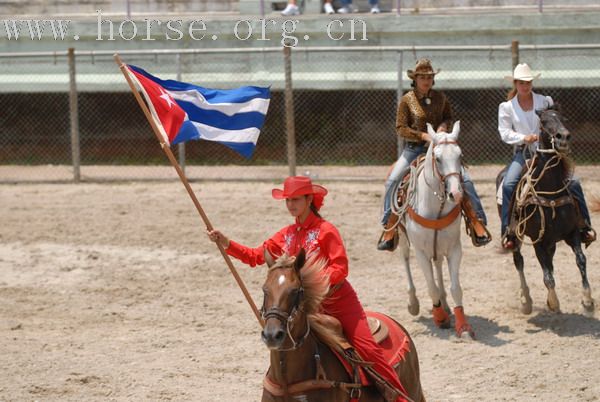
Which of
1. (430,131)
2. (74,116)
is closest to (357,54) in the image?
(74,116)

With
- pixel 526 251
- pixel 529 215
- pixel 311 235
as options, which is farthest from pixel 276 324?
pixel 526 251

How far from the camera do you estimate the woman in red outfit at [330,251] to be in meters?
6.64

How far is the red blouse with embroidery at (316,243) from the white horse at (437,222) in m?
3.79

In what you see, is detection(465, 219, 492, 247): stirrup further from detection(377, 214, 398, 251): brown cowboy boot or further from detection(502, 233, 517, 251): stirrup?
detection(377, 214, 398, 251): brown cowboy boot

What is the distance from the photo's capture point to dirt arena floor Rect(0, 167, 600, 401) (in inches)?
373

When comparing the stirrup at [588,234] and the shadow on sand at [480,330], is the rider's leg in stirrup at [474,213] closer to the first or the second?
the shadow on sand at [480,330]

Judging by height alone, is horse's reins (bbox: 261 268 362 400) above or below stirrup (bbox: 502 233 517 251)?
above

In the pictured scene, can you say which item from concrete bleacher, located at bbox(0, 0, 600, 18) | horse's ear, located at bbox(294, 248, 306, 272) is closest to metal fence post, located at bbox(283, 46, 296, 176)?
concrete bleacher, located at bbox(0, 0, 600, 18)

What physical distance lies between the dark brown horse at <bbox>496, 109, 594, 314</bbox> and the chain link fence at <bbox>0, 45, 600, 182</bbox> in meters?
7.20

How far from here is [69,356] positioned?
1030 cm

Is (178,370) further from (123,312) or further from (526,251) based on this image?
(526,251)

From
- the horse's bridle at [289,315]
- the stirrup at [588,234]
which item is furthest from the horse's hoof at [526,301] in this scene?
the horse's bridle at [289,315]

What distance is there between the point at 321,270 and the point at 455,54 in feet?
45.1

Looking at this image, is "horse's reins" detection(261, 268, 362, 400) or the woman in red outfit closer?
"horse's reins" detection(261, 268, 362, 400)
